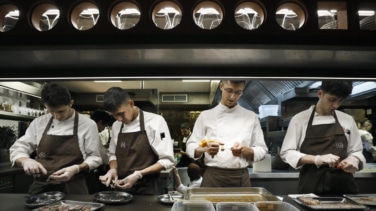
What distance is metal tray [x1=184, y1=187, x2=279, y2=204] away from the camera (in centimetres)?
159

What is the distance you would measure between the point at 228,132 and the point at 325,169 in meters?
0.73

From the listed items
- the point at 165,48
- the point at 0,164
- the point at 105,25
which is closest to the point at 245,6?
the point at 165,48

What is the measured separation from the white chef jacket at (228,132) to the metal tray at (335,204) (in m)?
0.60

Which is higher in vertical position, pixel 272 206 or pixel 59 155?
pixel 59 155

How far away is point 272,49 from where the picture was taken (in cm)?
103

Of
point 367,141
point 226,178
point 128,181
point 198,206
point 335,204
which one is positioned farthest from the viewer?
point 367,141

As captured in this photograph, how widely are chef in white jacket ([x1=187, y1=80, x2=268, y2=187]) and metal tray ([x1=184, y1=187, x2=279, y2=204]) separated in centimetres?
31

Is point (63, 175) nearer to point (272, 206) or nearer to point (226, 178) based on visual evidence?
point (226, 178)

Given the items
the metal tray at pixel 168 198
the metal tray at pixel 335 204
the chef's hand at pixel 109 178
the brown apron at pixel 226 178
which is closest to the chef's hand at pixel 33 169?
the chef's hand at pixel 109 178

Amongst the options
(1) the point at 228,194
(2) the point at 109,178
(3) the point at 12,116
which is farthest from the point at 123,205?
(3) the point at 12,116

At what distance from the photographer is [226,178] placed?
2104 millimetres

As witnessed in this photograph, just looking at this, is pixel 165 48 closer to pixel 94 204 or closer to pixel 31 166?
pixel 94 204

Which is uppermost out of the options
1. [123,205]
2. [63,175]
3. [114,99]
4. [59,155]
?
[114,99]

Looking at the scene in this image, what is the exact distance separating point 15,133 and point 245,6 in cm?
488
